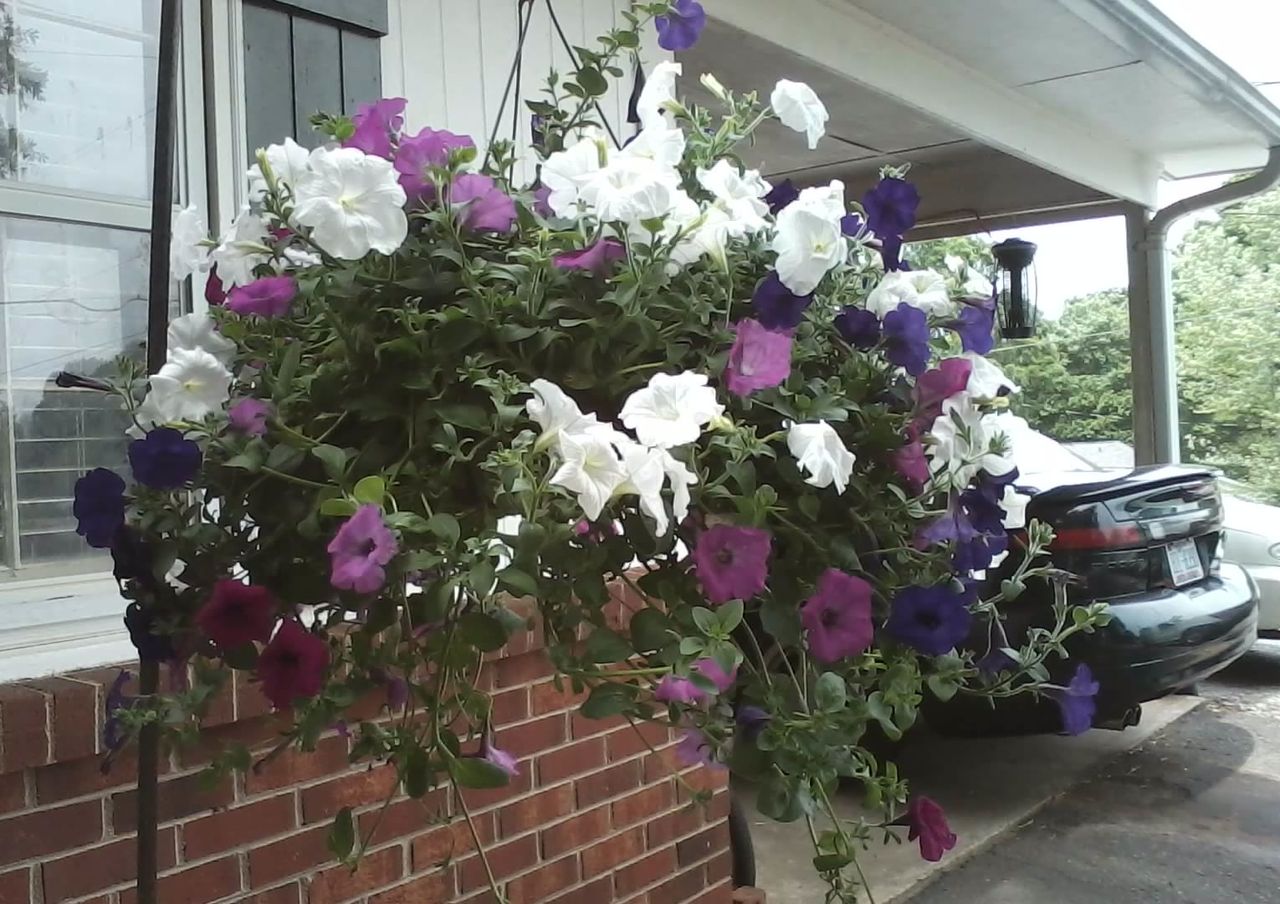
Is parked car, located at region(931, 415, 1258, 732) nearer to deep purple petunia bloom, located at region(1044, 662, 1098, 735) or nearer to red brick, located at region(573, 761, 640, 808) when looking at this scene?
red brick, located at region(573, 761, 640, 808)

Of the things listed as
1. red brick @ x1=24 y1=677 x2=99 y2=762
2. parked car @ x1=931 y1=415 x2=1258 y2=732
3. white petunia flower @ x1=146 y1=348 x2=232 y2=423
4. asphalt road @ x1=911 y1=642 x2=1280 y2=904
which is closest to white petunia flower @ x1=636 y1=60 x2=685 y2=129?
white petunia flower @ x1=146 y1=348 x2=232 y2=423

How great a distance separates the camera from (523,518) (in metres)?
0.78

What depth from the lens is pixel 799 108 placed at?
1.06m

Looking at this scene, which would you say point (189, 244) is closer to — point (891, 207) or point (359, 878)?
point (891, 207)

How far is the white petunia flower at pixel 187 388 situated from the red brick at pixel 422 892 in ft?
4.06

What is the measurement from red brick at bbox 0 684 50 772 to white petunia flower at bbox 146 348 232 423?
2.33ft

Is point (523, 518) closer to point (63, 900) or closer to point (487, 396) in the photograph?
point (487, 396)

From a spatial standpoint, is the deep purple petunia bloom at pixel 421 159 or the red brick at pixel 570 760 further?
the red brick at pixel 570 760

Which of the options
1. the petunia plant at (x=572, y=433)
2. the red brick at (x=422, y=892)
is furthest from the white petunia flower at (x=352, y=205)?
the red brick at (x=422, y=892)

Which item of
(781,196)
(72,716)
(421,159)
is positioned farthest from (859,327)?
(72,716)

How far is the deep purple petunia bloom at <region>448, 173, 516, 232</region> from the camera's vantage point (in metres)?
0.94

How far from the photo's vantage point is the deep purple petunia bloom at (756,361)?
872mm

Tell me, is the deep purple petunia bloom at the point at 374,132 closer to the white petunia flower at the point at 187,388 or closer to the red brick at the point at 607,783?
the white petunia flower at the point at 187,388

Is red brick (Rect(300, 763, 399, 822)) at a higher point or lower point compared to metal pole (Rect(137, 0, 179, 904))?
lower
